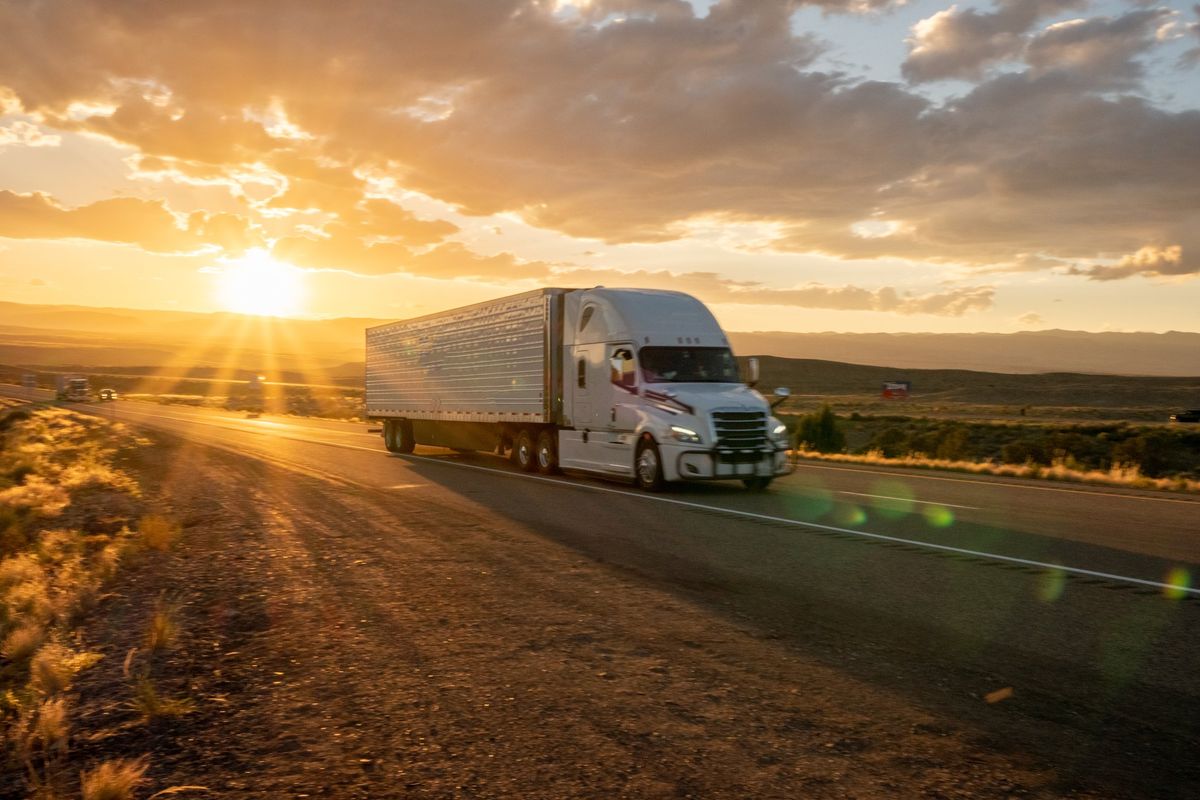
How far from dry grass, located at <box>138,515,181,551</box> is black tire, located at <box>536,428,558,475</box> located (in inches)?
346

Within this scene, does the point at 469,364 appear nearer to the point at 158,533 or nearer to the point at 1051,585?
the point at 158,533

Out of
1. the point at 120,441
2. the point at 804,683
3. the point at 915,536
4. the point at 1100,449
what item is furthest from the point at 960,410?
the point at 804,683

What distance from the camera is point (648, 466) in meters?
17.6

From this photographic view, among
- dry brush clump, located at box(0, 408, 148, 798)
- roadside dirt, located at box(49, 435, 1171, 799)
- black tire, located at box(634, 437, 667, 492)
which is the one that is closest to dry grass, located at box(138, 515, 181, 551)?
dry brush clump, located at box(0, 408, 148, 798)

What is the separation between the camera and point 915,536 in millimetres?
12086

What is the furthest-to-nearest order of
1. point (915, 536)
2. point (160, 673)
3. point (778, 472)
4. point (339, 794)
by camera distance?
point (778, 472) → point (915, 536) → point (160, 673) → point (339, 794)

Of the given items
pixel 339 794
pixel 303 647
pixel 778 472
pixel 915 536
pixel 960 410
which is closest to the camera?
pixel 339 794

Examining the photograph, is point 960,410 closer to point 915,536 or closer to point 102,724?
point 915,536

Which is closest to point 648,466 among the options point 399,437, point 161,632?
point 161,632

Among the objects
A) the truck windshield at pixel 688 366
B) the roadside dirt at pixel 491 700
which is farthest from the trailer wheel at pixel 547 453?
the roadside dirt at pixel 491 700

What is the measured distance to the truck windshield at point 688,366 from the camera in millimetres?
18000

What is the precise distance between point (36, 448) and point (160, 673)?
2703cm

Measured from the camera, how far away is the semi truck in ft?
55.6

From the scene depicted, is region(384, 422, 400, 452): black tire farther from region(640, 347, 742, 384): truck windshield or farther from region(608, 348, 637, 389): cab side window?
region(640, 347, 742, 384): truck windshield
